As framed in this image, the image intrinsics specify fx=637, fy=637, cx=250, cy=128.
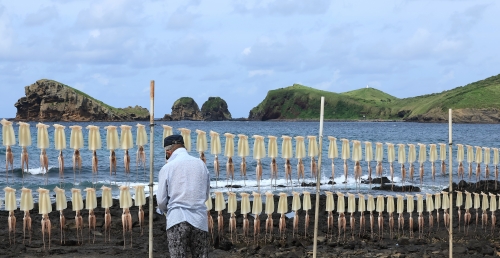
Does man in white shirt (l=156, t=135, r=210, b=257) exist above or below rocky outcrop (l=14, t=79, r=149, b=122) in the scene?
below

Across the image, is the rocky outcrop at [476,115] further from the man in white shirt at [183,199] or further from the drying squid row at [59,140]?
the man in white shirt at [183,199]

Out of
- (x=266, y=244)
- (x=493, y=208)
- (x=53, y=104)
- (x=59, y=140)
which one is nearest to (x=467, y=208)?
(x=493, y=208)

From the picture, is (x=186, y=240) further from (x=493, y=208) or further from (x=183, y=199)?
(x=493, y=208)

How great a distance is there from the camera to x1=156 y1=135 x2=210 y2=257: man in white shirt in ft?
25.7

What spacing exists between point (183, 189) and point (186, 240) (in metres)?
0.69

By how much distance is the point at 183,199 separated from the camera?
7.84 meters

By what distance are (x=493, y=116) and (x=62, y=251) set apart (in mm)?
→ 183331

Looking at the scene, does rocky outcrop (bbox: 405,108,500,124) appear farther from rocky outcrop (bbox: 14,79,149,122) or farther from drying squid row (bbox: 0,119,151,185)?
drying squid row (bbox: 0,119,151,185)

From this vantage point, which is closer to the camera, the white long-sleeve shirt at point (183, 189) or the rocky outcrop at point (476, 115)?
the white long-sleeve shirt at point (183, 189)

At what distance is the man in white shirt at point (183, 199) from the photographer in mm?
7828

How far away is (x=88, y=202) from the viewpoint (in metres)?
12.5

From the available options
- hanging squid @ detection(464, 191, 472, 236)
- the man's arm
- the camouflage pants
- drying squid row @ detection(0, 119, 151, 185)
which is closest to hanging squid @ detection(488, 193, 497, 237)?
hanging squid @ detection(464, 191, 472, 236)

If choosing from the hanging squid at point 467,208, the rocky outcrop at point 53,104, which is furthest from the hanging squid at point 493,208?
the rocky outcrop at point 53,104

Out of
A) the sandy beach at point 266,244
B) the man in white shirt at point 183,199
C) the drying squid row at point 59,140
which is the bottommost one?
the sandy beach at point 266,244
